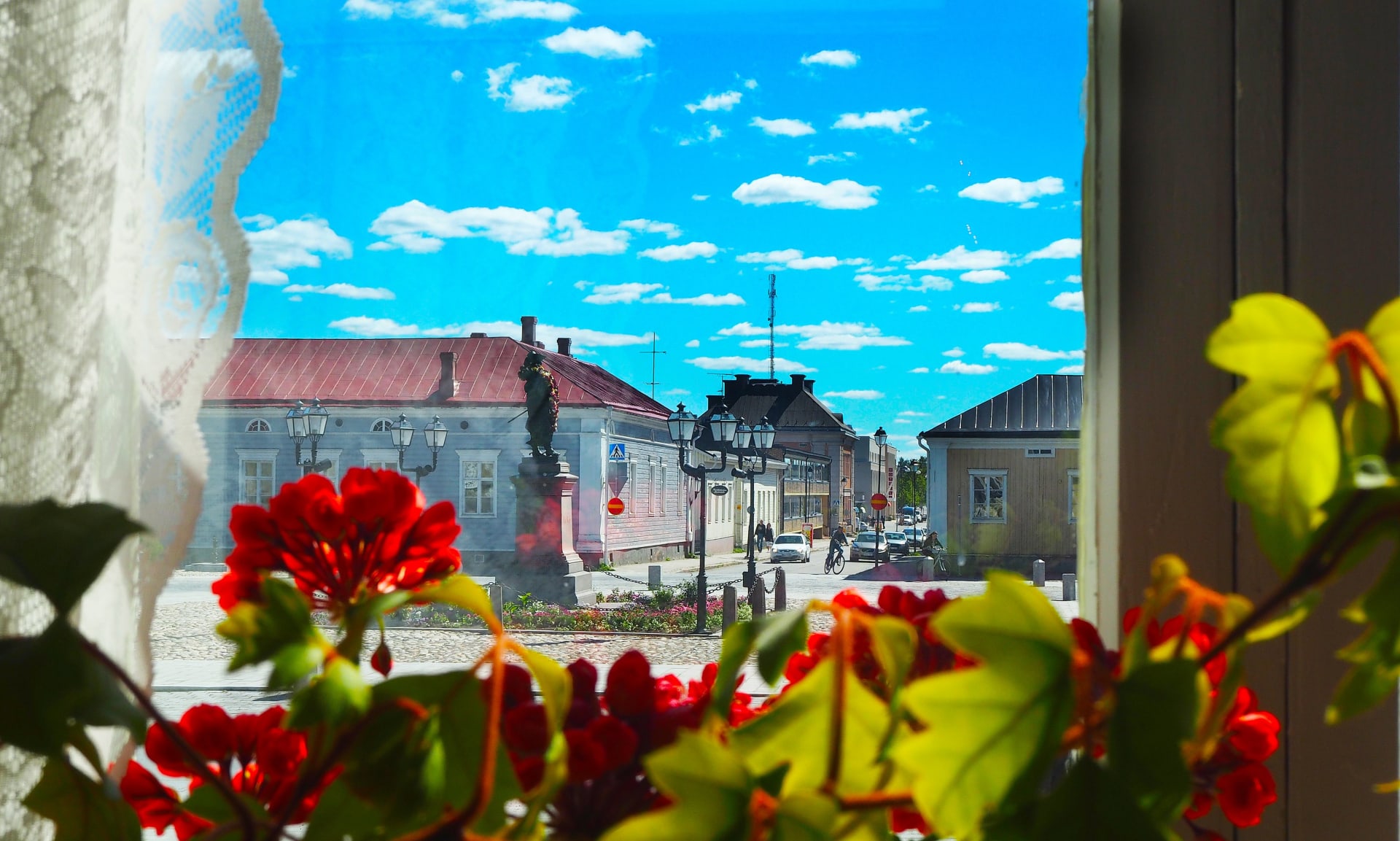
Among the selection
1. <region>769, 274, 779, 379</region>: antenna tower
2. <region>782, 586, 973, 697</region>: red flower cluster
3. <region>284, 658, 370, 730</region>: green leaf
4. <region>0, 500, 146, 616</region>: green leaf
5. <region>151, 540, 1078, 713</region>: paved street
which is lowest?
<region>151, 540, 1078, 713</region>: paved street

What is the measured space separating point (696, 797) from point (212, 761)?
0.96 feet

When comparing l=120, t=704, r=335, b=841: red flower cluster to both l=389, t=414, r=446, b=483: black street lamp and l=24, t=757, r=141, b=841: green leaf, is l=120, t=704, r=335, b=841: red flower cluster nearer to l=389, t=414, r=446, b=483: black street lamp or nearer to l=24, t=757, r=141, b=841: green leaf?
l=24, t=757, r=141, b=841: green leaf

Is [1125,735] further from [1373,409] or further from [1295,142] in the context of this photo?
[1295,142]

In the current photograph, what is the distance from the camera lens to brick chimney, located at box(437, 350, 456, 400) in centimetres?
80

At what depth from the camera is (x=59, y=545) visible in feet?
0.70

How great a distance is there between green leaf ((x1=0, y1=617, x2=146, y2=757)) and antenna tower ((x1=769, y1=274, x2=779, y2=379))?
655 millimetres

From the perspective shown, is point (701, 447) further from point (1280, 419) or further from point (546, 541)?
point (1280, 419)

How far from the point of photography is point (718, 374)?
83 centimetres

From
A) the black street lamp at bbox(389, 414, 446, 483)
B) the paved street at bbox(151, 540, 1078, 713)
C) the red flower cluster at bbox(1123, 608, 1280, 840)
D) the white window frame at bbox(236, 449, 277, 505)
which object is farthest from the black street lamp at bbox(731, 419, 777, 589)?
the red flower cluster at bbox(1123, 608, 1280, 840)

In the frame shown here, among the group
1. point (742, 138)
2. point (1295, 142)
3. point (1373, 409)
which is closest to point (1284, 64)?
point (1295, 142)

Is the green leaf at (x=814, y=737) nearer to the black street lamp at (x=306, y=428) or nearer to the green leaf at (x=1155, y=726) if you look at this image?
the green leaf at (x=1155, y=726)

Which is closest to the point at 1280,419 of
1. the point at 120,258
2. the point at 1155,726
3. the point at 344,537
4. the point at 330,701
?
the point at 1155,726

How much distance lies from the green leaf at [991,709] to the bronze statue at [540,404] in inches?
25.7

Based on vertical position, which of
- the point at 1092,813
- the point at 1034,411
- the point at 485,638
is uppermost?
the point at 1034,411
